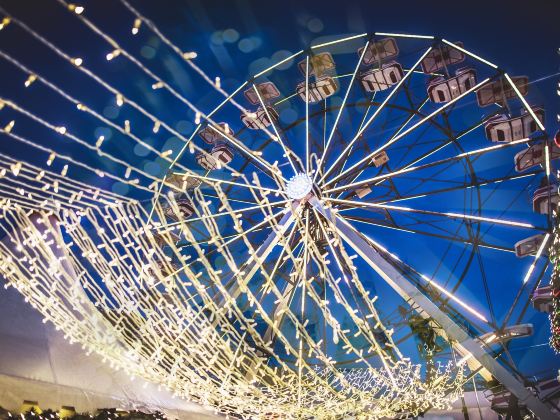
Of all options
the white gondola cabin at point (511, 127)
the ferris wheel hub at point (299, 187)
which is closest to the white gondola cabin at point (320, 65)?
the ferris wheel hub at point (299, 187)

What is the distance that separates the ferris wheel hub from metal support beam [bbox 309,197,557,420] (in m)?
0.37

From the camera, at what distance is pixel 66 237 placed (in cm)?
1282

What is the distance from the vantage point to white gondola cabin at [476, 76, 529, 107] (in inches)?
307

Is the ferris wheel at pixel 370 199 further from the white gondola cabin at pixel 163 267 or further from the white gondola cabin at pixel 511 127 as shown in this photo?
the white gondola cabin at pixel 163 267

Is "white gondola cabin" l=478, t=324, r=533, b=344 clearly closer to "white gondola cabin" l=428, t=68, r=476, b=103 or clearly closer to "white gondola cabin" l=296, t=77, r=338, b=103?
"white gondola cabin" l=428, t=68, r=476, b=103

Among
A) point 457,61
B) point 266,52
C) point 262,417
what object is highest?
point 266,52

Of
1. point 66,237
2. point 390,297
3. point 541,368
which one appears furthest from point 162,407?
point 541,368

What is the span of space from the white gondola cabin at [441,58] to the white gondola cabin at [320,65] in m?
1.97

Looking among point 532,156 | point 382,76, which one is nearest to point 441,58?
point 382,76

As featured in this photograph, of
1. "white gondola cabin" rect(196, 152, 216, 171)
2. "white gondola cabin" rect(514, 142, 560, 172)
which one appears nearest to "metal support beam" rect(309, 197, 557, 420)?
"white gondola cabin" rect(196, 152, 216, 171)

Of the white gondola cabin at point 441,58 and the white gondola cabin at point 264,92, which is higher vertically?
the white gondola cabin at point 441,58

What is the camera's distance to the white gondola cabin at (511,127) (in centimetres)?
761

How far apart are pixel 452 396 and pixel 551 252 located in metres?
6.54

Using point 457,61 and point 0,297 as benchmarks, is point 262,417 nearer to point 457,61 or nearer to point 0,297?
point 0,297
